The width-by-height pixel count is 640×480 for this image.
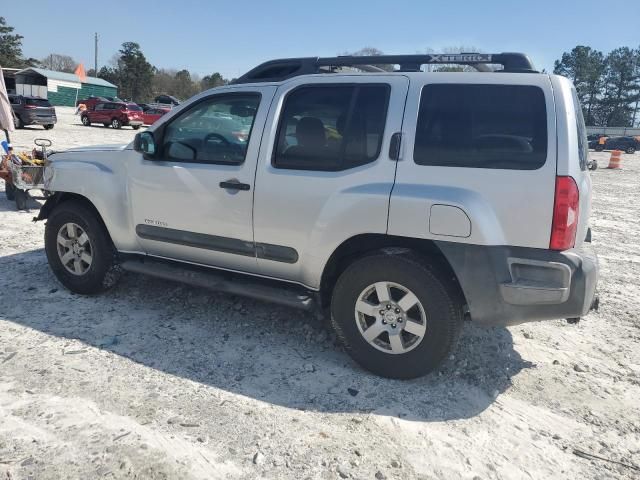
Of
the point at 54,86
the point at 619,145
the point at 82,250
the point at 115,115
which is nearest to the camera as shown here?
the point at 82,250

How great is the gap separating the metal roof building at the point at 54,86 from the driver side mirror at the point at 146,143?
5976 centimetres

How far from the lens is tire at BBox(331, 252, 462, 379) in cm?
327

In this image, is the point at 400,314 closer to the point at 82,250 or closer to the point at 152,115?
the point at 82,250

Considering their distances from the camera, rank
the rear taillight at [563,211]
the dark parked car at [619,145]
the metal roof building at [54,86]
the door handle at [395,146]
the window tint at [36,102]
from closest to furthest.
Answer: the rear taillight at [563,211], the door handle at [395,146], the window tint at [36,102], the dark parked car at [619,145], the metal roof building at [54,86]

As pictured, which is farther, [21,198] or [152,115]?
[152,115]

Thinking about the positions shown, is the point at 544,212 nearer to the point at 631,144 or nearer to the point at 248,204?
the point at 248,204

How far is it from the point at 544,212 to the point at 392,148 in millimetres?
1004

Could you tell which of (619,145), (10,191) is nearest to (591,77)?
(619,145)

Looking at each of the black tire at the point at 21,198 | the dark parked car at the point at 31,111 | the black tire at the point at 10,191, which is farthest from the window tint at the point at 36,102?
the black tire at the point at 21,198

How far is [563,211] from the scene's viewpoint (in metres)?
2.94

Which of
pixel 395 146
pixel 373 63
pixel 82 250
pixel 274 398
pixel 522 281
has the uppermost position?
pixel 373 63

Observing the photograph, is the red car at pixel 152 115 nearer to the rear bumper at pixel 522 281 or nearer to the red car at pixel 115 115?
the red car at pixel 115 115

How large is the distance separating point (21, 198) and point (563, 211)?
8.10 meters

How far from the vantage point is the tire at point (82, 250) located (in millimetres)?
4555
